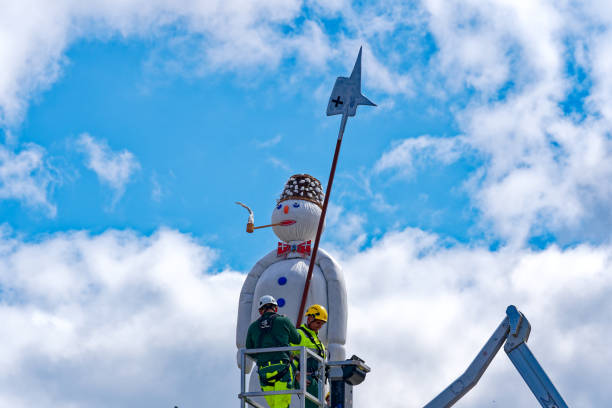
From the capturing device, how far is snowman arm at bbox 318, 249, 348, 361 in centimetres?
2525

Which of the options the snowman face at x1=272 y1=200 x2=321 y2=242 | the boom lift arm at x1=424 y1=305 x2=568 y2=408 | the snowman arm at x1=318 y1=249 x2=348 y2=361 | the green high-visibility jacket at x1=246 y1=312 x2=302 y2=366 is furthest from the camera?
the snowman face at x1=272 y1=200 x2=321 y2=242

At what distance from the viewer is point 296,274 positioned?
25.9 meters

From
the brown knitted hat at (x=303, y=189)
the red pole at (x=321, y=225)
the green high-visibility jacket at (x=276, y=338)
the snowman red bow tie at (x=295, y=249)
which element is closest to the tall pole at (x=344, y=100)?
the red pole at (x=321, y=225)

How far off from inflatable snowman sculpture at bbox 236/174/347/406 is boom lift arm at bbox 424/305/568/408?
8.60 metres

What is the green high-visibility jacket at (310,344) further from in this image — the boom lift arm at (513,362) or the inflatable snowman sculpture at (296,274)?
the inflatable snowman sculpture at (296,274)

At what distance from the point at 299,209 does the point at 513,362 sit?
1096 cm

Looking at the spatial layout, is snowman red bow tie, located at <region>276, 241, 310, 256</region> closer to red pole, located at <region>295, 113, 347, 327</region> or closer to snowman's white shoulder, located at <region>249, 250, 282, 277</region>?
snowman's white shoulder, located at <region>249, 250, 282, 277</region>

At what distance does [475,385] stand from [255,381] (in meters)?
9.41

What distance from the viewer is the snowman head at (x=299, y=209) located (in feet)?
88.1

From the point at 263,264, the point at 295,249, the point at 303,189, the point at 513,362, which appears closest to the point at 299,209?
the point at 303,189

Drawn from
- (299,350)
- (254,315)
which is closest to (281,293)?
(254,315)

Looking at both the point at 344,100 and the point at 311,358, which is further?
the point at 344,100

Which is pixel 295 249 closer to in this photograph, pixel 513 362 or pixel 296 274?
pixel 296 274

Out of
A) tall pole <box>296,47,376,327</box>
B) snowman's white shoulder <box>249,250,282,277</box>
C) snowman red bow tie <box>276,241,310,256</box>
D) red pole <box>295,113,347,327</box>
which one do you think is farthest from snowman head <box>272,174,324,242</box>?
red pole <box>295,113,347,327</box>
